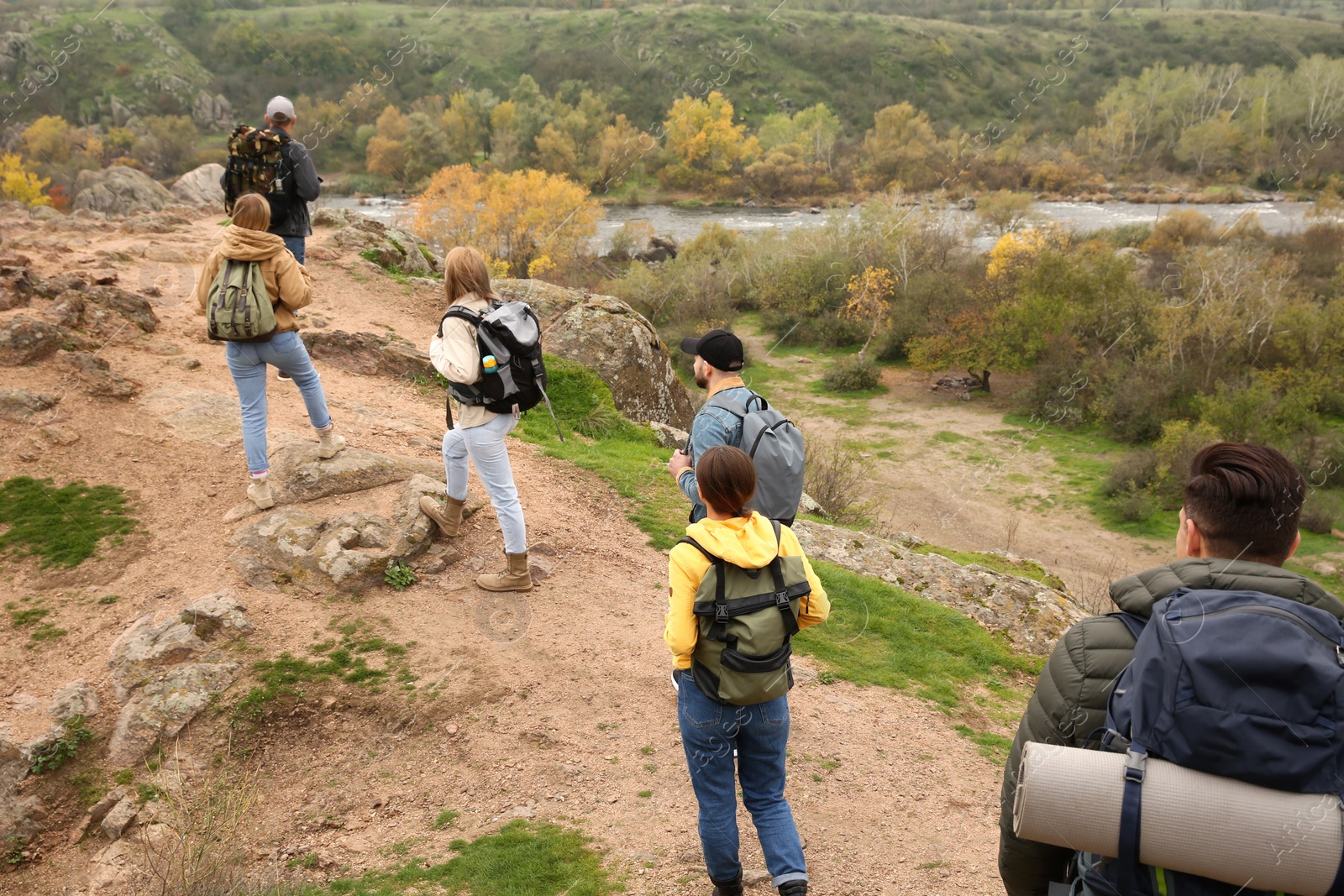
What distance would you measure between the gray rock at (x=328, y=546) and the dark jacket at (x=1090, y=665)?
469 centimetres

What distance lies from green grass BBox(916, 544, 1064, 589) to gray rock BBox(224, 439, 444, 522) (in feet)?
22.7

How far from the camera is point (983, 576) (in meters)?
8.95

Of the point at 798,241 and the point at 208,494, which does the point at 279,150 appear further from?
the point at 798,241

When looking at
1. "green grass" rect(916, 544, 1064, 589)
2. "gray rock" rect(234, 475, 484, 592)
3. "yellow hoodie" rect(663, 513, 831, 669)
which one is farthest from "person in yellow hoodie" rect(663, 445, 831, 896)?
"green grass" rect(916, 544, 1064, 589)

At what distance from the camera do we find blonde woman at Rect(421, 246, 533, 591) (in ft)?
16.4

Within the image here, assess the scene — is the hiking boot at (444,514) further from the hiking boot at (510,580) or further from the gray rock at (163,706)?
the gray rock at (163,706)

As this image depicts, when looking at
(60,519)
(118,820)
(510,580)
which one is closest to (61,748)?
(118,820)

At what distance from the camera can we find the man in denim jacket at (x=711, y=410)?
393 cm

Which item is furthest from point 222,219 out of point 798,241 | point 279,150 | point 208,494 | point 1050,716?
point 798,241

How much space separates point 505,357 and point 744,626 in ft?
8.91

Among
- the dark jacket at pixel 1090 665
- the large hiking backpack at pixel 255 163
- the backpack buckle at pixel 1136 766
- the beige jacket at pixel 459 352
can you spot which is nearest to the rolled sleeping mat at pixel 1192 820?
the backpack buckle at pixel 1136 766

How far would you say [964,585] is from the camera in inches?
346

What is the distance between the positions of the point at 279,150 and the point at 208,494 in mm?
3562

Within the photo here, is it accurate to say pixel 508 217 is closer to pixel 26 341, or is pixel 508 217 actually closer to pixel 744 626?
pixel 26 341
